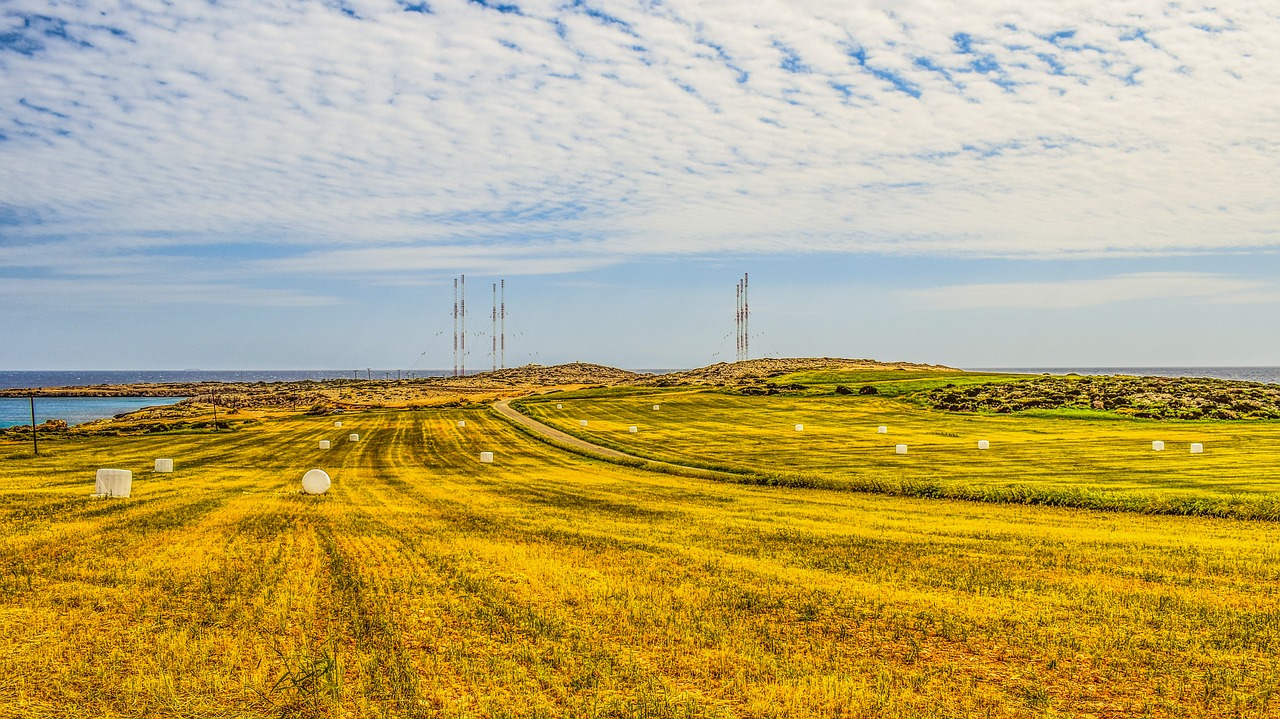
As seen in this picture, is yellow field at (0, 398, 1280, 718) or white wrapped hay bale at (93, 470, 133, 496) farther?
white wrapped hay bale at (93, 470, 133, 496)

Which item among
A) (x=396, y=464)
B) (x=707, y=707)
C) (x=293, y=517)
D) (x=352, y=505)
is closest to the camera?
(x=707, y=707)

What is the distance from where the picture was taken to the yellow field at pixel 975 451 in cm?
3225

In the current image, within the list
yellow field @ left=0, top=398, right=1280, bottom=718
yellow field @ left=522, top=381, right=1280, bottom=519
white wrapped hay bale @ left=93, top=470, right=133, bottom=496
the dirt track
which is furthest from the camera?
the dirt track

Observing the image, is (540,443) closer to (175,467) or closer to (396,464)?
(396,464)

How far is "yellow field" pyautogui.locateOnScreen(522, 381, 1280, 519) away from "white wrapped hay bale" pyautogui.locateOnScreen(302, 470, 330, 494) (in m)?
20.2

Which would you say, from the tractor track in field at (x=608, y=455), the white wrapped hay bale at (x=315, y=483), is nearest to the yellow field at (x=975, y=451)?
the tractor track in field at (x=608, y=455)

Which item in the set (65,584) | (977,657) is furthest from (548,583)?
(65,584)

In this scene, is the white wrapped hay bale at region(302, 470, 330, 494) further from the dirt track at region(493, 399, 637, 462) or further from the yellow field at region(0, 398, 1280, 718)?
the dirt track at region(493, 399, 637, 462)

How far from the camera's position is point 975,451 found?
5253 centimetres

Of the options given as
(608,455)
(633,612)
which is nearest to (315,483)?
(633,612)

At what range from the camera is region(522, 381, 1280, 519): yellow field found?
32.2m

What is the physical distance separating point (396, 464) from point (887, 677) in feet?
146

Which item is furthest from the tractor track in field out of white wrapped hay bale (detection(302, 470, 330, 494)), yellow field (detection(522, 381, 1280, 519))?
white wrapped hay bale (detection(302, 470, 330, 494))

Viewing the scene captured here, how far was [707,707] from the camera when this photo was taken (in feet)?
34.4
